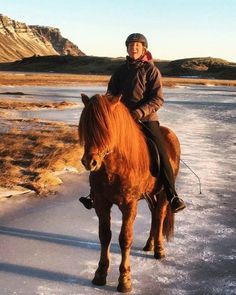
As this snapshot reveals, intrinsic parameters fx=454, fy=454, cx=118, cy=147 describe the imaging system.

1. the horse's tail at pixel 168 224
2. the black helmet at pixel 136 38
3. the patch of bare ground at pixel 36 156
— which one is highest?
the black helmet at pixel 136 38

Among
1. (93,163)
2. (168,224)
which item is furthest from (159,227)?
(93,163)

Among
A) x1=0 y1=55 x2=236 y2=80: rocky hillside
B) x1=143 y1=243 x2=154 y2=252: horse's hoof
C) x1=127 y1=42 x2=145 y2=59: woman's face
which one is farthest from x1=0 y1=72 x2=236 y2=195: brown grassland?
x1=0 y1=55 x2=236 y2=80: rocky hillside

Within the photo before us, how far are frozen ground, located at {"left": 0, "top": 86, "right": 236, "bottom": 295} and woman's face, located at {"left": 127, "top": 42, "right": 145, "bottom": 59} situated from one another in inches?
97.4

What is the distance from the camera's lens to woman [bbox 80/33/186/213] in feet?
16.9

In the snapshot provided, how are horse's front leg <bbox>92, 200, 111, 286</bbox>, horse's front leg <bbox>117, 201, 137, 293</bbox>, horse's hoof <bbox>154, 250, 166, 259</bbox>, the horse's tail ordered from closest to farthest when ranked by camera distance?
horse's front leg <bbox>117, 201, 137, 293</bbox> → horse's front leg <bbox>92, 200, 111, 286</bbox> → horse's hoof <bbox>154, 250, 166, 259</bbox> → the horse's tail

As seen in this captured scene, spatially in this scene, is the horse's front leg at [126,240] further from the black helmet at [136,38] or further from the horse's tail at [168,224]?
the black helmet at [136,38]

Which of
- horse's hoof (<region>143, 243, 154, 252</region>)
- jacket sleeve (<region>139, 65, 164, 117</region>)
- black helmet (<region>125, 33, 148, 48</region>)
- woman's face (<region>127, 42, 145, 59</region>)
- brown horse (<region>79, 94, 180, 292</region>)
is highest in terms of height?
black helmet (<region>125, 33, 148, 48</region>)

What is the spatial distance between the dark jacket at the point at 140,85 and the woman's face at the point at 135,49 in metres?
0.06

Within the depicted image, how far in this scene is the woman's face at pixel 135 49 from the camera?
16.8ft

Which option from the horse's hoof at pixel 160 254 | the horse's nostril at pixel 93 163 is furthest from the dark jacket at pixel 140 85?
the horse's hoof at pixel 160 254

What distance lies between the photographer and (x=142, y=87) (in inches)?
206

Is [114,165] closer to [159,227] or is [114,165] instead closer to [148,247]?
[159,227]

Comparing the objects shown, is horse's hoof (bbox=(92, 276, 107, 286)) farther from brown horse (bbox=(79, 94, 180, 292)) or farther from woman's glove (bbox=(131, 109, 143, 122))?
woman's glove (bbox=(131, 109, 143, 122))

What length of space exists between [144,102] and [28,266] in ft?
7.63
